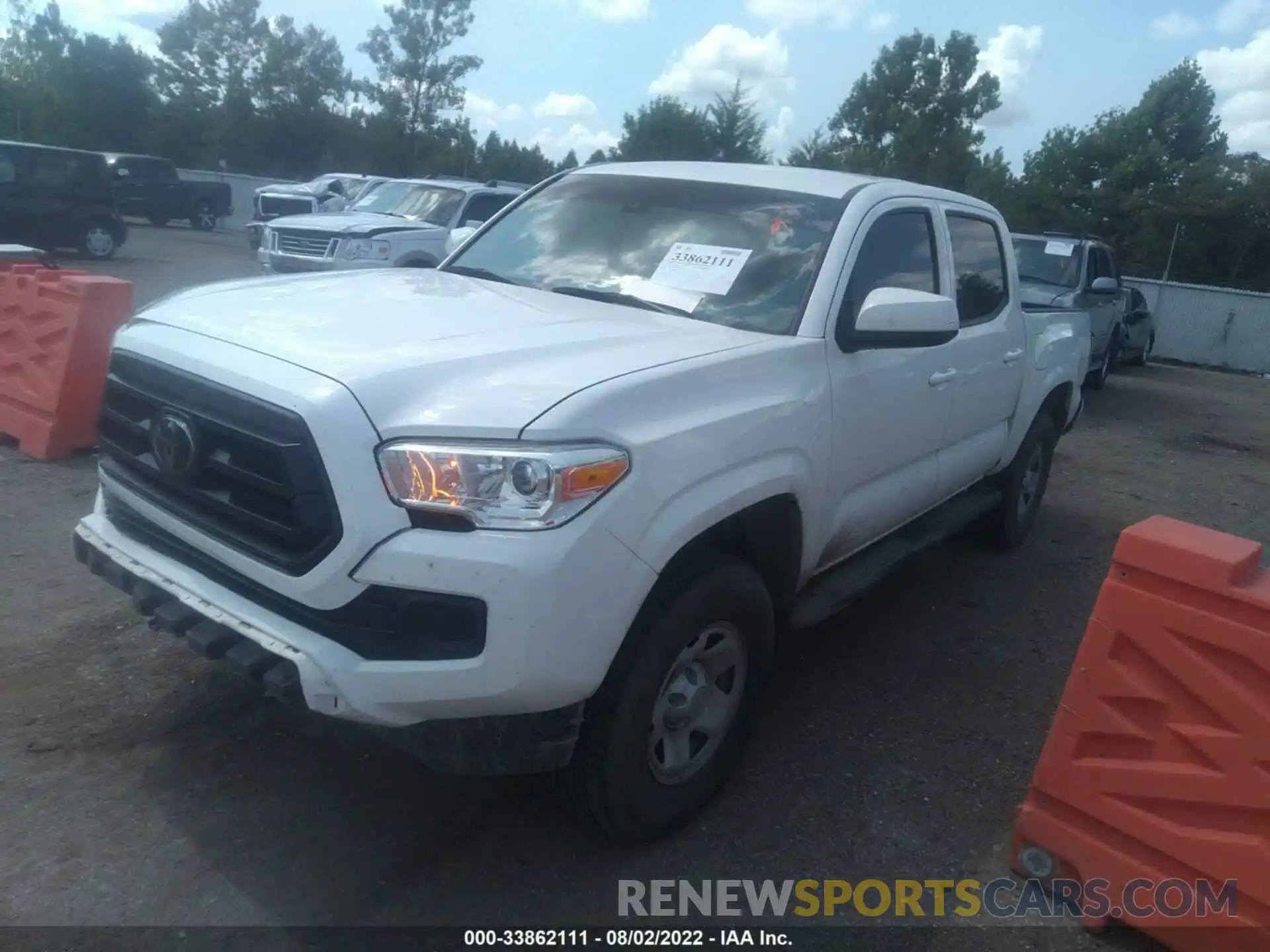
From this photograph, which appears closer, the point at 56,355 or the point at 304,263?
the point at 56,355

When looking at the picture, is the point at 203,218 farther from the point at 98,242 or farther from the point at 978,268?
the point at 978,268

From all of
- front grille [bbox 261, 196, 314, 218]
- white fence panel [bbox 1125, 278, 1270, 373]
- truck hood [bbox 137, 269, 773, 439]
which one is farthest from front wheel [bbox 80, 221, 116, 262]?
white fence panel [bbox 1125, 278, 1270, 373]

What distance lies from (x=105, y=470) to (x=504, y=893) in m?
1.77

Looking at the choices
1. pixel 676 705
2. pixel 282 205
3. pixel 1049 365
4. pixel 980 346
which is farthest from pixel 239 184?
pixel 676 705

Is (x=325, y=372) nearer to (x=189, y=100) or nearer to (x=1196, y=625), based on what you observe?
(x=1196, y=625)

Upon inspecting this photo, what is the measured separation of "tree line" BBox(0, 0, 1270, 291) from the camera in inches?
1319

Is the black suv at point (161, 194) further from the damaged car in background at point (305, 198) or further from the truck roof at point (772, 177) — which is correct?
the truck roof at point (772, 177)

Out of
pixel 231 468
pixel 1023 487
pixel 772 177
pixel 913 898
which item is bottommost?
pixel 913 898

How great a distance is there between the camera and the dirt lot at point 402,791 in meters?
2.79

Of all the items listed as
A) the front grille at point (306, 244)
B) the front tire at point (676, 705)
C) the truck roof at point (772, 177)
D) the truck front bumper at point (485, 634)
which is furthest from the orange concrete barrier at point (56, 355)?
the front grille at point (306, 244)

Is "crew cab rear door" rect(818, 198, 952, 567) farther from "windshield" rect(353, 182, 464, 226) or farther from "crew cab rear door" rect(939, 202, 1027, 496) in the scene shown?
"windshield" rect(353, 182, 464, 226)

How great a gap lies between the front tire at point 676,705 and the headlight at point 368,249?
926 centimetres

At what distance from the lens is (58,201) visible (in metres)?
17.2

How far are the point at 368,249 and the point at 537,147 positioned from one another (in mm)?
45179
